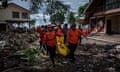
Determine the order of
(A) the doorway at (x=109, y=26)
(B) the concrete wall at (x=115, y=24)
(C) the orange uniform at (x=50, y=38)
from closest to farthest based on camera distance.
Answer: (C) the orange uniform at (x=50, y=38) < (B) the concrete wall at (x=115, y=24) < (A) the doorway at (x=109, y=26)

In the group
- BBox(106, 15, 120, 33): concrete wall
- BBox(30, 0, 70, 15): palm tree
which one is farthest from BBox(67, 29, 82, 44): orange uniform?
BBox(106, 15, 120, 33): concrete wall

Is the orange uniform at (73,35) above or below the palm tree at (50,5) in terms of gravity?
below

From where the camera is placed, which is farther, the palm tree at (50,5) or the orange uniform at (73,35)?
the orange uniform at (73,35)

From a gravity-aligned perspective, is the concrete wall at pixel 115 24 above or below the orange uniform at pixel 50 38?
above

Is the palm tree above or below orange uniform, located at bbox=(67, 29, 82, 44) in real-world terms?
above

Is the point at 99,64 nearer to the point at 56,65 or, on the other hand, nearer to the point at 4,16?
the point at 56,65

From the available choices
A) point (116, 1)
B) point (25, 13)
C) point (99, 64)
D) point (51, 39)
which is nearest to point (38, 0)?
point (51, 39)

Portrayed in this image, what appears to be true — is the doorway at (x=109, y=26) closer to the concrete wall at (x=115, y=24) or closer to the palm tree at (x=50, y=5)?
the concrete wall at (x=115, y=24)

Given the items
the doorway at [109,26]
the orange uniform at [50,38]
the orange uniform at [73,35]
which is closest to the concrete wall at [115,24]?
the doorway at [109,26]

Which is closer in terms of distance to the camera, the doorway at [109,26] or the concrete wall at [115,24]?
the concrete wall at [115,24]

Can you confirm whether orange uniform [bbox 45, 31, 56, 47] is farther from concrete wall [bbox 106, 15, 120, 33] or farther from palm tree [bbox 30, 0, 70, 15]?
concrete wall [bbox 106, 15, 120, 33]

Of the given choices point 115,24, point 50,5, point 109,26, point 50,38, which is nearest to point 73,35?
point 50,38

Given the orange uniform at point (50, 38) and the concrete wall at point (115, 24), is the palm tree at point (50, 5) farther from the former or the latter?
the concrete wall at point (115, 24)

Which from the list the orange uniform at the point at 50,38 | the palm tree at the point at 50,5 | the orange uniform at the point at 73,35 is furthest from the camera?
the orange uniform at the point at 73,35
